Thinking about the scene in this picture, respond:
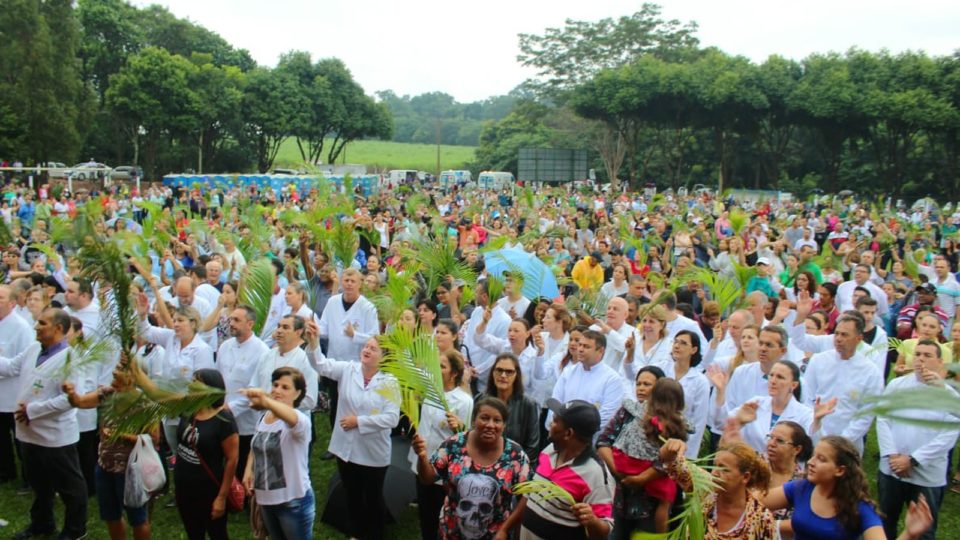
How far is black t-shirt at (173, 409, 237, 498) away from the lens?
464 cm

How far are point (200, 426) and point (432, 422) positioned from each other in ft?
4.59

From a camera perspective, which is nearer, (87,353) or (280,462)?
(280,462)

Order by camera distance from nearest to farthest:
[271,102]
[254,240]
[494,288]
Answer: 1. [494,288]
2. [254,240]
3. [271,102]

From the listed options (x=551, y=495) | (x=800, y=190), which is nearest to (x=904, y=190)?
(x=800, y=190)

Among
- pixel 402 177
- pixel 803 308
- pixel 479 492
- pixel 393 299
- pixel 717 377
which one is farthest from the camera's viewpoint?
pixel 402 177

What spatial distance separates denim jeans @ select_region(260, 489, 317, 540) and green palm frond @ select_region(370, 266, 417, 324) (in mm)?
2018

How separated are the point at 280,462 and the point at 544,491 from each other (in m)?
1.58

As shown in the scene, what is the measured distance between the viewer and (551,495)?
385 centimetres

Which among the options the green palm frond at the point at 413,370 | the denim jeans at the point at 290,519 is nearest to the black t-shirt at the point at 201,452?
the denim jeans at the point at 290,519

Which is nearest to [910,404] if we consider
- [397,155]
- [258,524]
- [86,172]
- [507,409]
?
[507,409]

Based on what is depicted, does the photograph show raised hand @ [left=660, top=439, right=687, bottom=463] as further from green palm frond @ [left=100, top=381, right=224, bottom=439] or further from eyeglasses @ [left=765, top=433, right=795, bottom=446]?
green palm frond @ [left=100, top=381, right=224, bottom=439]

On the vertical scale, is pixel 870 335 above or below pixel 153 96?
below

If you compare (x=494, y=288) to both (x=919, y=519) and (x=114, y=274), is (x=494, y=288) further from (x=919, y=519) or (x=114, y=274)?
(x=919, y=519)

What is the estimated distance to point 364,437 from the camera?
534 cm
